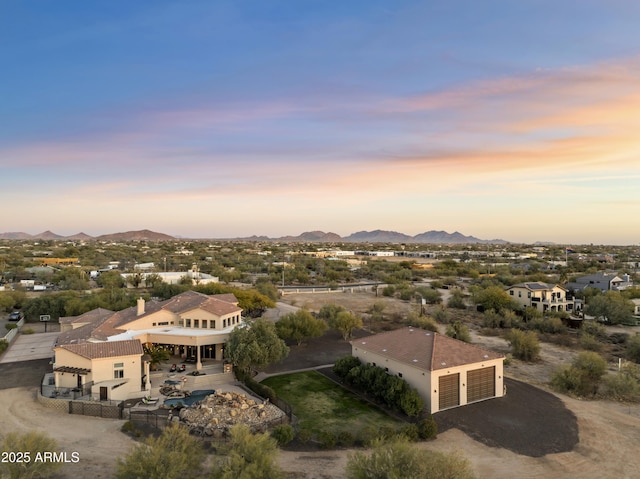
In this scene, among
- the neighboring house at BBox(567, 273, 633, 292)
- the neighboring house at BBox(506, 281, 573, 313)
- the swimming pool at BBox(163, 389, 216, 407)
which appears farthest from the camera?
the neighboring house at BBox(567, 273, 633, 292)

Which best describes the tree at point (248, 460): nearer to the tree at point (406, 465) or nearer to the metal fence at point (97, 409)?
the tree at point (406, 465)

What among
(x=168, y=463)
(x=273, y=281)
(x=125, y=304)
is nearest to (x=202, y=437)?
(x=168, y=463)

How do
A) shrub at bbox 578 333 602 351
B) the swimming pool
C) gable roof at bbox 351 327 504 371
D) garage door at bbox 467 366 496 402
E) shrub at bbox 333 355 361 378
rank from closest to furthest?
the swimming pool → gable roof at bbox 351 327 504 371 → garage door at bbox 467 366 496 402 → shrub at bbox 333 355 361 378 → shrub at bbox 578 333 602 351

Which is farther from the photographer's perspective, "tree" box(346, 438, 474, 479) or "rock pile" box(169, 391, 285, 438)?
"rock pile" box(169, 391, 285, 438)

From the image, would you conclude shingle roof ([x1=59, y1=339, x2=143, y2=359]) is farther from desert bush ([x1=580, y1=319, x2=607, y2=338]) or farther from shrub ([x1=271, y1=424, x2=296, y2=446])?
desert bush ([x1=580, y1=319, x2=607, y2=338])

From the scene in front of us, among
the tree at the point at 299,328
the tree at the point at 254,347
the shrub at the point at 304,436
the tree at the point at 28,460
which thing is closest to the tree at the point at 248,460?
the shrub at the point at 304,436

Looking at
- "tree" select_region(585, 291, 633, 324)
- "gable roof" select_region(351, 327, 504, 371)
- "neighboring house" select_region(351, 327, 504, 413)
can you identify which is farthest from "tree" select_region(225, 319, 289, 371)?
"tree" select_region(585, 291, 633, 324)

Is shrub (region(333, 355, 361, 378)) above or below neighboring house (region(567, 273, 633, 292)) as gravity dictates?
below
